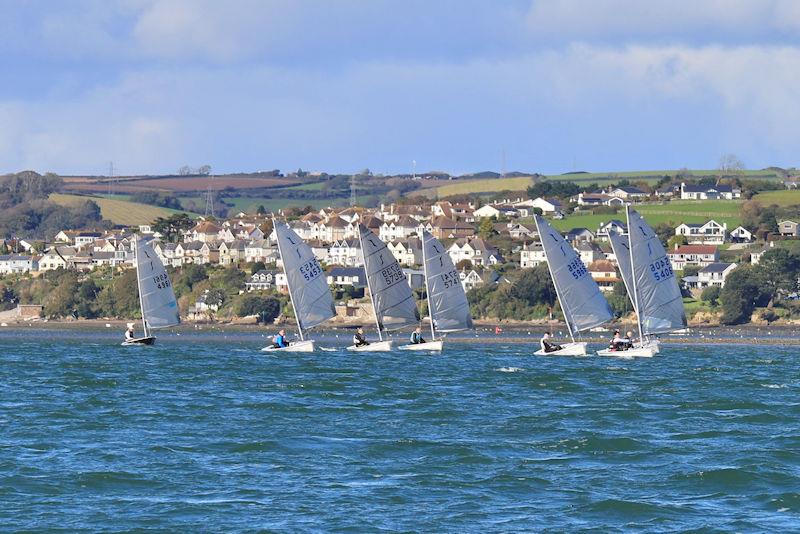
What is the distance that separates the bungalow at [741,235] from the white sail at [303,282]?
10509 centimetres

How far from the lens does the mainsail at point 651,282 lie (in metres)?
66.6

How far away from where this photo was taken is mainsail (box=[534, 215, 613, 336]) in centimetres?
6869

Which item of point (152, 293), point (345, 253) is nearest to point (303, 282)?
point (152, 293)

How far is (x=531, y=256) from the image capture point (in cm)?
16612

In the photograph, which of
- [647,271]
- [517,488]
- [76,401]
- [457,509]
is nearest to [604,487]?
[517,488]

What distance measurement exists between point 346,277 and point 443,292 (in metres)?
86.0

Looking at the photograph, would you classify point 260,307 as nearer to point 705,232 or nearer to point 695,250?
point 695,250

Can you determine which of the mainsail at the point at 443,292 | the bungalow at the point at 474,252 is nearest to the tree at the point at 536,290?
the bungalow at the point at 474,252

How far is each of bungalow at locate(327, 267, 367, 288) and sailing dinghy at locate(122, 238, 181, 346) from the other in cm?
7468

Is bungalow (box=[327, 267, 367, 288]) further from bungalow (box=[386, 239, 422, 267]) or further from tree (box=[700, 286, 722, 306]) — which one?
tree (box=[700, 286, 722, 306])

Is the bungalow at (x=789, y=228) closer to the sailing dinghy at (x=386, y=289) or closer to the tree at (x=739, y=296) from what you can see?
the tree at (x=739, y=296)

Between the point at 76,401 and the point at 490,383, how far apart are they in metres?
14.0

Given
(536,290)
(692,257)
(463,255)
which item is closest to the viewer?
(536,290)

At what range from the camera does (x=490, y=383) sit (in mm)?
50469
